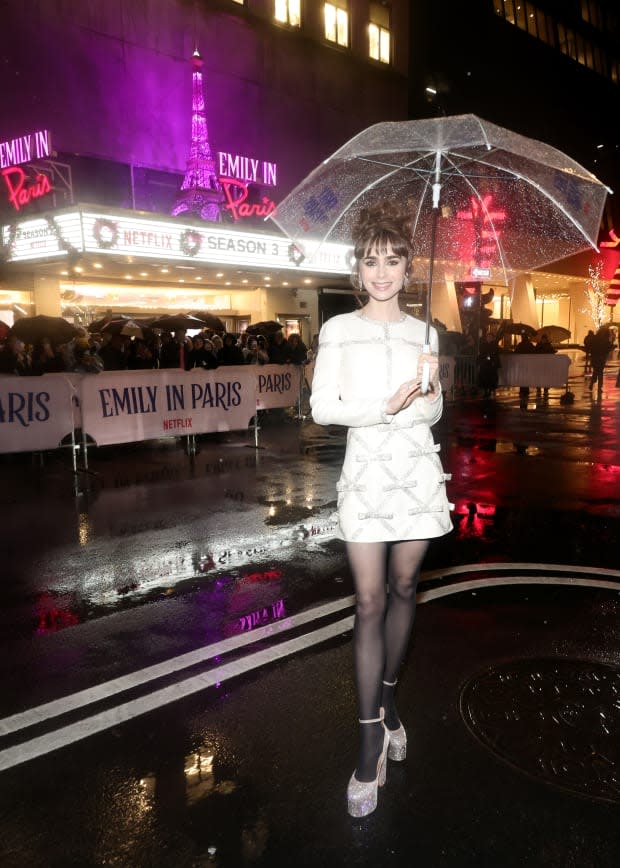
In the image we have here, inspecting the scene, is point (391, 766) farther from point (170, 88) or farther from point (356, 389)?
point (170, 88)

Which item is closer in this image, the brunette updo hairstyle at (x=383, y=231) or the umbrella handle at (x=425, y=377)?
the umbrella handle at (x=425, y=377)

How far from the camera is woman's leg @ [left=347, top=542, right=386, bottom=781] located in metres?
2.86

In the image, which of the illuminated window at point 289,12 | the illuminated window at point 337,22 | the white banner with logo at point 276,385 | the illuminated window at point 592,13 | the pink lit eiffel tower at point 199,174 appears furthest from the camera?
the illuminated window at point 592,13

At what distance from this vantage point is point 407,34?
101 ft

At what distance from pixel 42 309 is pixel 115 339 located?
8121 mm

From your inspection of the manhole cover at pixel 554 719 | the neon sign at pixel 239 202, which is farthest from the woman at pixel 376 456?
the neon sign at pixel 239 202

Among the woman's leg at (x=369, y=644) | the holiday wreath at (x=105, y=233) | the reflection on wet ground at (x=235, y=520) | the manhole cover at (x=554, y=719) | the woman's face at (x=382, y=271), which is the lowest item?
the manhole cover at (x=554, y=719)

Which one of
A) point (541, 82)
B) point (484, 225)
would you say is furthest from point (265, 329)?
point (541, 82)

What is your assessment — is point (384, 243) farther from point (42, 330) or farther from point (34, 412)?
point (42, 330)

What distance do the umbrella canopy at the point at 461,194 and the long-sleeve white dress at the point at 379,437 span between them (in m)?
0.53

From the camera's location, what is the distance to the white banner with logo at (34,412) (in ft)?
31.7

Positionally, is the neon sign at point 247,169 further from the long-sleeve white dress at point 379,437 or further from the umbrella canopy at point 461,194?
the long-sleeve white dress at point 379,437

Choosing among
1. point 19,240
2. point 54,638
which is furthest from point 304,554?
point 19,240

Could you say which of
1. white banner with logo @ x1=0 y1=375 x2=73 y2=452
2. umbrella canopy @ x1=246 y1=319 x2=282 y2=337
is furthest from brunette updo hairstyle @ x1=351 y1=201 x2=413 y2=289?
umbrella canopy @ x1=246 y1=319 x2=282 y2=337
